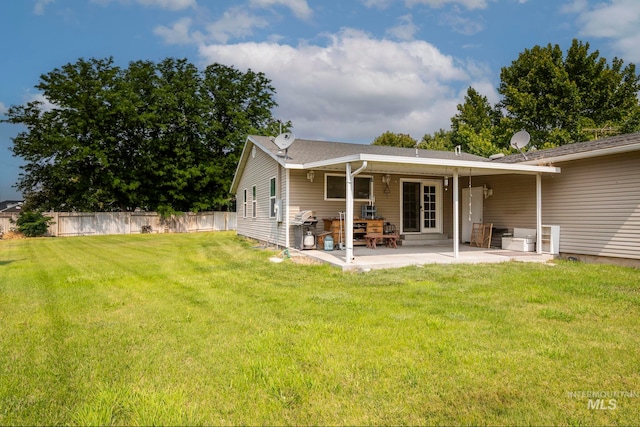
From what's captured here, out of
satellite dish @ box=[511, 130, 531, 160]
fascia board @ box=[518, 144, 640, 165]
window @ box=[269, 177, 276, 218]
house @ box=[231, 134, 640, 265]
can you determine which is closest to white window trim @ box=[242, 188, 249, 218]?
house @ box=[231, 134, 640, 265]

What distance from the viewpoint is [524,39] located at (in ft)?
75.0

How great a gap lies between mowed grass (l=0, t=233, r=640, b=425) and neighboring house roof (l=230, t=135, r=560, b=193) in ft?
8.61

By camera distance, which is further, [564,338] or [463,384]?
[564,338]

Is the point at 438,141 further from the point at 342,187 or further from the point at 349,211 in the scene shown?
the point at 349,211

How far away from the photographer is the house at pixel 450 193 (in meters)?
7.78

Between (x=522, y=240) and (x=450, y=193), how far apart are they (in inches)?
123

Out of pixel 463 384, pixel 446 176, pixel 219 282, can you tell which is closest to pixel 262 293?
pixel 219 282

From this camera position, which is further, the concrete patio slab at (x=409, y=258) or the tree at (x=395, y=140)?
the tree at (x=395, y=140)

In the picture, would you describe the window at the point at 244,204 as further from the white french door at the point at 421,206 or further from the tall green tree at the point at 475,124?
the tall green tree at the point at 475,124

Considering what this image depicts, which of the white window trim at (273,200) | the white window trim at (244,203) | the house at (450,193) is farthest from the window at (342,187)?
the white window trim at (244,203)

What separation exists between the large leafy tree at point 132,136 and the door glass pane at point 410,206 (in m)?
14.6

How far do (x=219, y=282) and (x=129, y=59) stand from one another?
21.8 m

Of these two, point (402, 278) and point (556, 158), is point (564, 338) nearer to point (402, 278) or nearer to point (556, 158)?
point (402, 278)

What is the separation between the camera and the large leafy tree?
19969 millimetres
